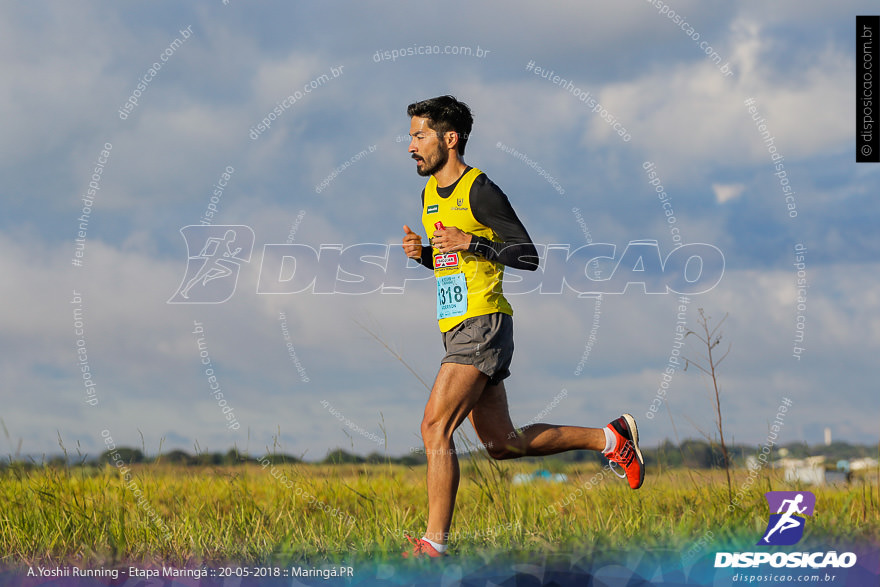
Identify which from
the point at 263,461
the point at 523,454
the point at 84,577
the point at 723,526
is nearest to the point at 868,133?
the point at 723,526

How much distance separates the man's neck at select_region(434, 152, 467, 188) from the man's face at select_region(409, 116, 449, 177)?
0.03 metres

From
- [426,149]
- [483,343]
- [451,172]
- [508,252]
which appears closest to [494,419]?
[483,343]

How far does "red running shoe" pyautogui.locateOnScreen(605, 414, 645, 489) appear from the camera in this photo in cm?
575

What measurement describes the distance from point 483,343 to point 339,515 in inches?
70.8

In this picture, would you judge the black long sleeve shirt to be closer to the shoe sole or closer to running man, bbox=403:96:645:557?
running man, bbox=403:96:645:557

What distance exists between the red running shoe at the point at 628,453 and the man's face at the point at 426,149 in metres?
2.27

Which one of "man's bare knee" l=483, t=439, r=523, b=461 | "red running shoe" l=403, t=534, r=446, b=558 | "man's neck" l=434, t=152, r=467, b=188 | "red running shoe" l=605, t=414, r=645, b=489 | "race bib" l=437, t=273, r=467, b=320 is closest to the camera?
Answer: "red running shoe" l=403, t=534, r=446, b=558

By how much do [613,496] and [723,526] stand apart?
952 millimetres

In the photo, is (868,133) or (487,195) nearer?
(487,195)

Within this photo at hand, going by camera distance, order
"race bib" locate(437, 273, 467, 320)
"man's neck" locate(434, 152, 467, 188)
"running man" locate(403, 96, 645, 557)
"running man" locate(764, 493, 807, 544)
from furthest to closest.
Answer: "man's neck" locate(434, 152, 467, 188), "running man" locate(764, 493, 807, 544), "race bib" locate(437, 273, 467, 320), "running man" locate(403, 96, 645, 557)

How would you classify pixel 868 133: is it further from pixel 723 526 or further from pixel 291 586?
pixel 291 586

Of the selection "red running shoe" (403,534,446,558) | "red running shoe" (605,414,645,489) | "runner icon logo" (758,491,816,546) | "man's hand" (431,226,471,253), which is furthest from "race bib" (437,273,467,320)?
"runner icon logo" (758,491,816,546)

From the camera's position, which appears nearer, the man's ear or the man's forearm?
the man's forearm

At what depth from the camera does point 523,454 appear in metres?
5.36
